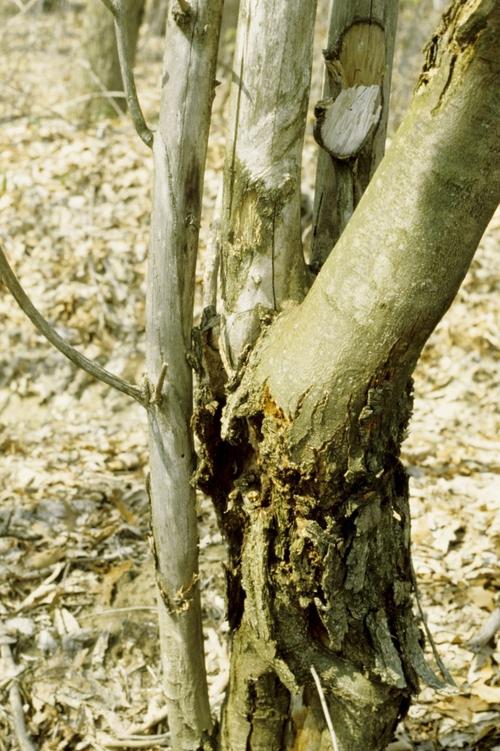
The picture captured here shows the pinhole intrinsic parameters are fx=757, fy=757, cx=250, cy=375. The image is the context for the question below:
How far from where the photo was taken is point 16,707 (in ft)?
10.5

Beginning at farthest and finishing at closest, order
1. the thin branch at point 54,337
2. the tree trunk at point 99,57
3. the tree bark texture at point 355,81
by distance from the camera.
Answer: the tree trunk at point 99,57 < the tree bark texture at point 355,81 < the thin branch at point 54,337

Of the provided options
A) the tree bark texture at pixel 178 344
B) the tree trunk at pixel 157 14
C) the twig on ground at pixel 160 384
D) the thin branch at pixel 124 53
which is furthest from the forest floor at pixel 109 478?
the tree trunk at pixel 157 14

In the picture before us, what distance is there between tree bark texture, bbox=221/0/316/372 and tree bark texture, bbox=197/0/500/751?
0.40 ft

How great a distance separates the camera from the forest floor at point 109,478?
3.35 meters

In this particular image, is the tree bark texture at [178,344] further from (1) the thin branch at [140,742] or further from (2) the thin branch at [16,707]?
(2) the thin branch at [16,707]

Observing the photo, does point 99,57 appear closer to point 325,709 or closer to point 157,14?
point 157,14

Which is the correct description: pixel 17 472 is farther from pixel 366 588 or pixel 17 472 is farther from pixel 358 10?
pixel 358 10

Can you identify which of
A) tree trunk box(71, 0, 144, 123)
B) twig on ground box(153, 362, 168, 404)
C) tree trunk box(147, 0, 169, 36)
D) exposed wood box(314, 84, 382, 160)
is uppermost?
tree trunk box(147, 0, 169, 36)

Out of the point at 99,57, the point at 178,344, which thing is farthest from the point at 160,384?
the point at 99,57

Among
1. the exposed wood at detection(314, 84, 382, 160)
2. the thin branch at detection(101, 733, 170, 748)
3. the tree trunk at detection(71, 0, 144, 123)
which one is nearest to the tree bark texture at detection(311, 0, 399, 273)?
the exposed wood at detection(314, 84, 382, 160)

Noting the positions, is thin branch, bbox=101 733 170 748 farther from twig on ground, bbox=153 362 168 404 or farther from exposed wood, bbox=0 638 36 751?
twig on ground, bbox=153 362 168 404

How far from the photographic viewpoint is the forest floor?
3352mm

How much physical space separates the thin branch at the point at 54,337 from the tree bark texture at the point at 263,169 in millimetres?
352

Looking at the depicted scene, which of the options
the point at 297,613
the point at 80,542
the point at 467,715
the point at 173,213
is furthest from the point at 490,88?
the point at 80,542
